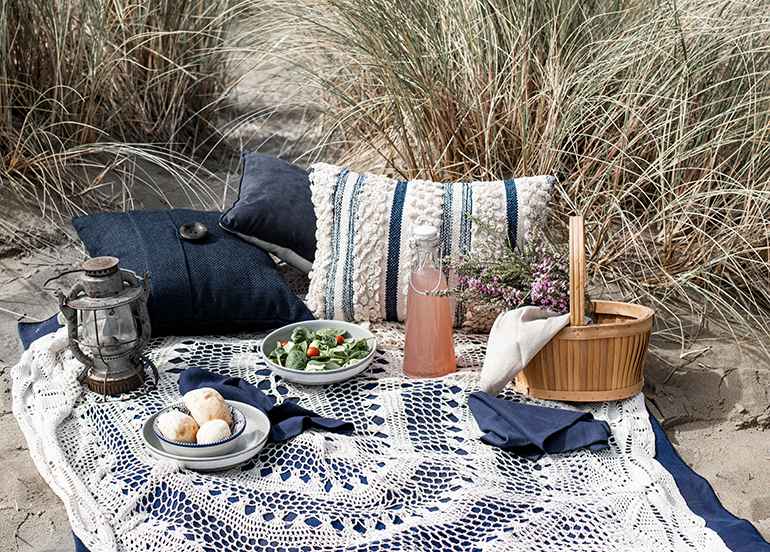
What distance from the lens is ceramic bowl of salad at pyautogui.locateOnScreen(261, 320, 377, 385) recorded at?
2540 millimetres

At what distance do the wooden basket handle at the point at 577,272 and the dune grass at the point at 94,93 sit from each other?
1620mm

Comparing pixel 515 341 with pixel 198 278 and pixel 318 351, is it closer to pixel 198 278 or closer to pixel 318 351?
pixel 318 351

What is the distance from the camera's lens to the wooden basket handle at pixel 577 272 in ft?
7.88

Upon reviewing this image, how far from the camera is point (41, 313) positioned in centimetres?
321

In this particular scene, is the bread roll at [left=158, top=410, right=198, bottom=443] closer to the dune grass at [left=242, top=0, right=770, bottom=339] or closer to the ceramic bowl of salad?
the ceramic bowl of salad

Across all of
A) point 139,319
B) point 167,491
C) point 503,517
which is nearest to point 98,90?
point 139,319

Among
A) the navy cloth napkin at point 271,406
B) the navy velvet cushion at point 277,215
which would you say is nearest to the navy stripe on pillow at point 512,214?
the navy velvet cushion at point 277,215

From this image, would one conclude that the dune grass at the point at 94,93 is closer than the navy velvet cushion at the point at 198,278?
No

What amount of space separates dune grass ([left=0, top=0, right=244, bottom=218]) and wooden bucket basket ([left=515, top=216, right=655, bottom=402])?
1.62 m

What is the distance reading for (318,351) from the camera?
8.56 ft

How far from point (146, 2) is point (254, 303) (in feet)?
5.90

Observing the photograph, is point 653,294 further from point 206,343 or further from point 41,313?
point 41,313

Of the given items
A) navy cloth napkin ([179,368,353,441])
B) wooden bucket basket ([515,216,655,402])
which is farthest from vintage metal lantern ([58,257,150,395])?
wooden bucket basket ([515,216,655,402])

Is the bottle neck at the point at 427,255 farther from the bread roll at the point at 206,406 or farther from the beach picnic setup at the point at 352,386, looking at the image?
the bread roll at the point at 206,406
